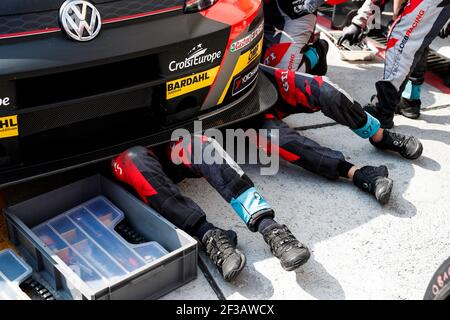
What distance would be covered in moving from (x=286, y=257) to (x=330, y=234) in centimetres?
44

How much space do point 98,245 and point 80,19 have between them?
96 centimetres

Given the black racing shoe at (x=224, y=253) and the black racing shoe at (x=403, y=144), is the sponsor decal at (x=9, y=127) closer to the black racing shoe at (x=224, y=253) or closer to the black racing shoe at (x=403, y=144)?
the black racing shoe at (x=224, y=253)

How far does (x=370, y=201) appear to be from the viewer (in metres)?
3.22

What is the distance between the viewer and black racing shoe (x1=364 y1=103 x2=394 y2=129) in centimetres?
390

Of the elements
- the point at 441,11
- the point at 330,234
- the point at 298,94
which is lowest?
the point at 330,234

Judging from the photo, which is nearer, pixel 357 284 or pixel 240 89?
pixel 357 284

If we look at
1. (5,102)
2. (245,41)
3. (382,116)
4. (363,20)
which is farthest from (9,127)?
(363,20)

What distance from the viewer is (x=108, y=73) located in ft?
8.64

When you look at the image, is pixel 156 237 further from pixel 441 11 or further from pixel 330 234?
pixel 441 11

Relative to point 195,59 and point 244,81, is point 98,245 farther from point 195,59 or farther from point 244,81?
point 244,81

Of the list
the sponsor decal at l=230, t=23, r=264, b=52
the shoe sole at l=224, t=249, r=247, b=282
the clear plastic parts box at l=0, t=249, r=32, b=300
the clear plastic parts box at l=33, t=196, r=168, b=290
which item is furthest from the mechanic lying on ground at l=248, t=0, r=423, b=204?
the clear plastic parts box at l=0, t=249, r=32, b=300

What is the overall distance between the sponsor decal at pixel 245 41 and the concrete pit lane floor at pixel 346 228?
2.42ft
